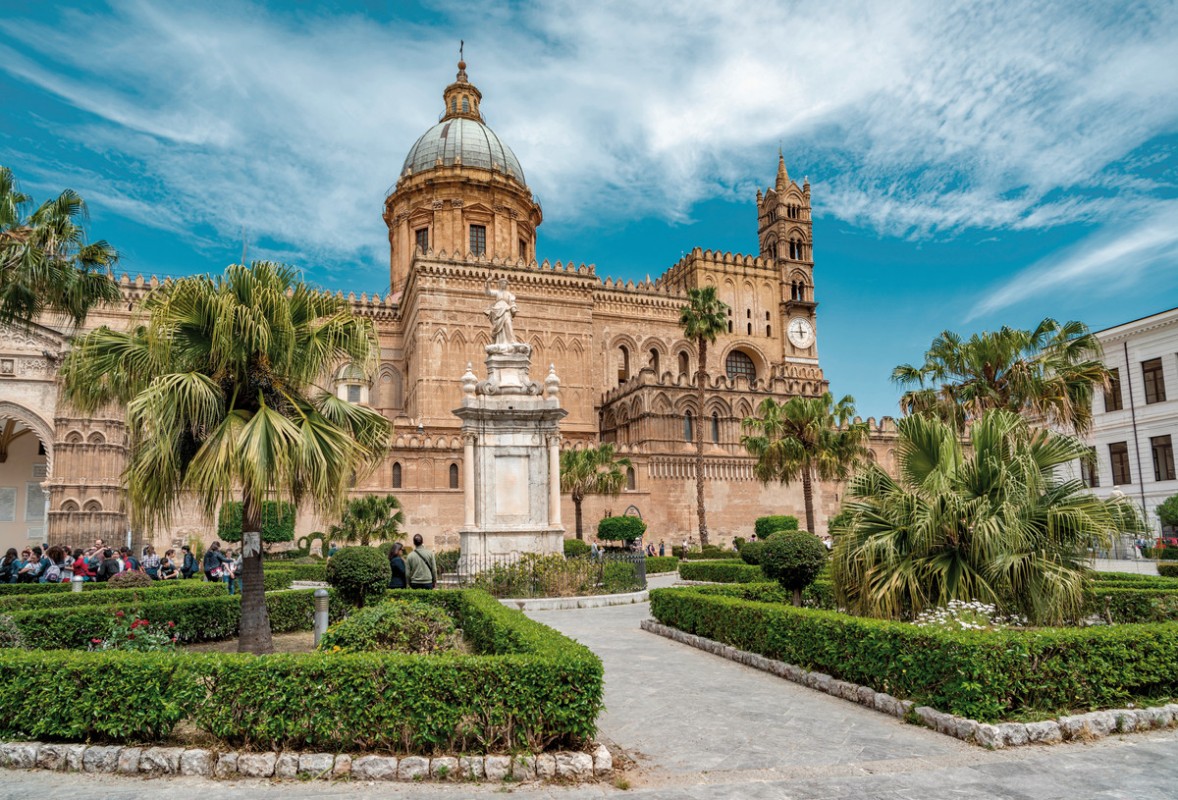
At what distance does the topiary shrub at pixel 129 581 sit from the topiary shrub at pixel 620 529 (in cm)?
2070

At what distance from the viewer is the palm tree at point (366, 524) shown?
31.1 metres

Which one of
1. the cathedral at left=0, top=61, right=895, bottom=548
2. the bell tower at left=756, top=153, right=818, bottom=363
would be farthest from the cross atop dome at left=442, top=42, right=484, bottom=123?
the bell tower at left=756, top=153, right=818, bottom=363

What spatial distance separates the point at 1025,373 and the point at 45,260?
19.9 m

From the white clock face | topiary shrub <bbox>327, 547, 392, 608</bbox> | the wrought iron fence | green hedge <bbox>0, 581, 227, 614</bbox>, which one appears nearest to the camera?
topiary shrub <bbox>327, 547, 392, 608</bbox>

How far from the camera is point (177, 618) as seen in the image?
480 inches

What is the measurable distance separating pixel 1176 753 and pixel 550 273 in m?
44.6

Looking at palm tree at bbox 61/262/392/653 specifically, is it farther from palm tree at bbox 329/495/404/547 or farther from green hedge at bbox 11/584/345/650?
palm tree at bbox 329/495/404/547

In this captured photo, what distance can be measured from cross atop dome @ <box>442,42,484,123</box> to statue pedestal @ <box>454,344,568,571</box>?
43.1 meters

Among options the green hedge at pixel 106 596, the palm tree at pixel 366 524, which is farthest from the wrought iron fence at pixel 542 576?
the palm tree at pixel 366 524

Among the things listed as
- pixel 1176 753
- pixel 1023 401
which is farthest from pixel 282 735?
pixel 1023 401

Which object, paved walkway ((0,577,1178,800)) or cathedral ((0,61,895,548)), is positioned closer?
paved walkway ((0,577,1178,800))

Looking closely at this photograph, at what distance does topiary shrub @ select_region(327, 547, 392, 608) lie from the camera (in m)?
12.3

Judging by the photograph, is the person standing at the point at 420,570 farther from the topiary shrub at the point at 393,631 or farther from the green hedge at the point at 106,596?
the topiary shrub at the point at 393,631

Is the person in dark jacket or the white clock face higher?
the white clock face
